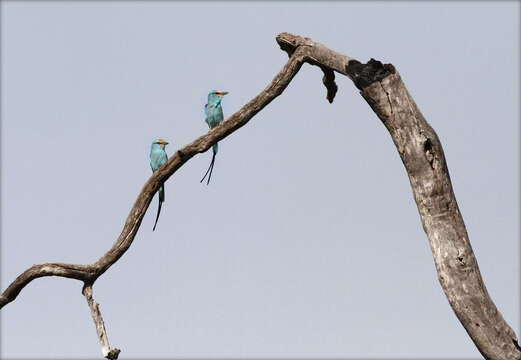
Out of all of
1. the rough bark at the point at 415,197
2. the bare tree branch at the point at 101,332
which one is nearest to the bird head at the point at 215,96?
the rough bark at the point at 415,197

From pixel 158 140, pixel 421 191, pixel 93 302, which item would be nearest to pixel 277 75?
pixel 421 191

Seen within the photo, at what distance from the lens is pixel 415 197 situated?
8703mm

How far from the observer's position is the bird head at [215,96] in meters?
12.9

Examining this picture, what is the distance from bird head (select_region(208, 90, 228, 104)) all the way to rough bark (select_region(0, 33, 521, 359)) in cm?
353

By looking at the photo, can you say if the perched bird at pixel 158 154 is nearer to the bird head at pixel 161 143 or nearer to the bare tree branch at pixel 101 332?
the bird head at pixel 161 143

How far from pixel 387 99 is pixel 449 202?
1217 mm

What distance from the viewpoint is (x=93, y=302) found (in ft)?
28.9

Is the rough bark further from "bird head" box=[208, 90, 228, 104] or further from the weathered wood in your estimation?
"bird head" box=[208, 90, 228, 104]

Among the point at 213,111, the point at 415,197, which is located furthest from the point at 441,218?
the point at 213,111

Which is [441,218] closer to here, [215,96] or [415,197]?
[415,197]

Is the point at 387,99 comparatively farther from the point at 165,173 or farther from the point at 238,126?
the point at 165,173

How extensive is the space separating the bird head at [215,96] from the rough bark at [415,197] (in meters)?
3.53

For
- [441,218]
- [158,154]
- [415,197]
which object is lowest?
[441,218]

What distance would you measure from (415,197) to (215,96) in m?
5.02
